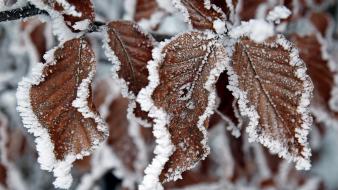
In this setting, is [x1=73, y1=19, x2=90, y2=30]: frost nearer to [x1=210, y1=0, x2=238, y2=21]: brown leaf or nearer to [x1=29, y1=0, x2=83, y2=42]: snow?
[x1=29, y1=0, x2=83, y2=42]: snow

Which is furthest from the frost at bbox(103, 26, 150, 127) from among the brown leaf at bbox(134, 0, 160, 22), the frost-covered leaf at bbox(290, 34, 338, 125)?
the frost-covered leaf at bbox(290, 34, 338, 125)

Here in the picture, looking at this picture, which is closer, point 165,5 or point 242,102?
point 242,102

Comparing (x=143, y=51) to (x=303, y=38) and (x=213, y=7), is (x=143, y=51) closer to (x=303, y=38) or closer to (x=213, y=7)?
(x=213, y=7)

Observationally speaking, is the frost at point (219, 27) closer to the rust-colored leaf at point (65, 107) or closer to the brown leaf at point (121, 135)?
the rust-colored leaf at point (65, 107)

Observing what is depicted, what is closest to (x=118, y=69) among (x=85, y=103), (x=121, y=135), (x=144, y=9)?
(x=85, y=103)

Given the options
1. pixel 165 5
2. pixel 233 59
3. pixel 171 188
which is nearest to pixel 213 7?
pixel 233 59

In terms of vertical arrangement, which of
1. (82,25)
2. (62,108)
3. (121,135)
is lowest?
(121,135)

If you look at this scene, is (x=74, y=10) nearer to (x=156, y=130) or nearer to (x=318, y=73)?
(x=156, y=130)
